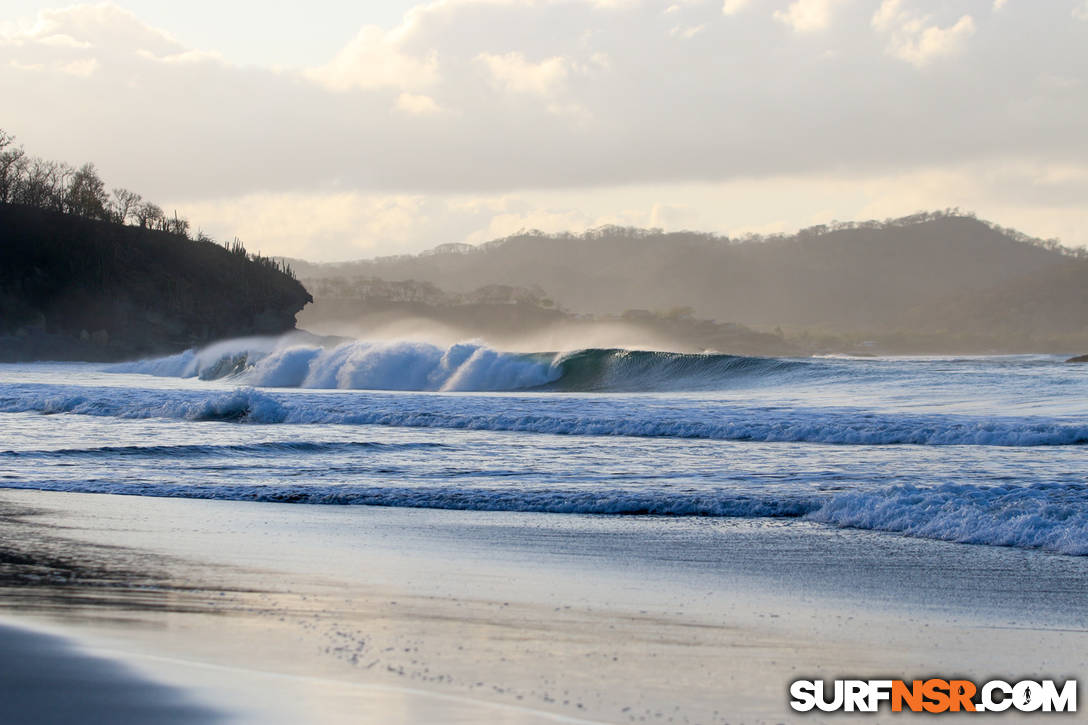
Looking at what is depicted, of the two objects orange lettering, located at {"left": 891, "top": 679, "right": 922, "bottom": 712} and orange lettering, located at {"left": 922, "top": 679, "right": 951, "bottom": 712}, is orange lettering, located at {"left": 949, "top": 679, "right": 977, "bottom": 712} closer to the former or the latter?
orange lettering, located at {"left": 922, "top": 679, "right": 951, "bottom": 712}

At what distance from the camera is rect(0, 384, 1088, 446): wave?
652 inches

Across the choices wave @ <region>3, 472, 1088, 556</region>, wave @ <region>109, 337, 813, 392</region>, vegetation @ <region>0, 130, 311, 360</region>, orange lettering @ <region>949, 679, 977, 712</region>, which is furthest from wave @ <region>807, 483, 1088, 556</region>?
vegetation @ <region>0, 130, 311, 360</region>

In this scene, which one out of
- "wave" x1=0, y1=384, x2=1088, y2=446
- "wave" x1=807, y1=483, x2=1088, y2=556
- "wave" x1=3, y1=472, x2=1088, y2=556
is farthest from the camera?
"wave" x1=0, y1=384, x2=1088, y2=446

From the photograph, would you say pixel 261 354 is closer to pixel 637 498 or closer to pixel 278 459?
pixel 278 459

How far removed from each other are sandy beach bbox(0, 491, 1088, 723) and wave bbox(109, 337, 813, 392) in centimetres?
2765

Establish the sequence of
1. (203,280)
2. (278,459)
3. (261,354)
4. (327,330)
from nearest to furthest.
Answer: (278,459)
(261,354)
(203,280)
(327,330)

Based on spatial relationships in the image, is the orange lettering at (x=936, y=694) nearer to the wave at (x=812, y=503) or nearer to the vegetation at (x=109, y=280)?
the wave at (x=812, y=503)

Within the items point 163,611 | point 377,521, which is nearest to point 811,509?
point 377,521

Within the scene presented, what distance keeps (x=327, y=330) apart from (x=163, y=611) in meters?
151

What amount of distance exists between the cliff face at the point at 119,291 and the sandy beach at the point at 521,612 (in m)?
85.9

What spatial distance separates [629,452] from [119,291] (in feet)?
308

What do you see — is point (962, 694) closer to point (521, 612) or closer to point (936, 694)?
point (936, 694)

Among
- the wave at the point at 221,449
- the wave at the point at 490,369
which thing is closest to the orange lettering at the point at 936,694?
the wave at the point at 221,449

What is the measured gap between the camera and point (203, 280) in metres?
110
